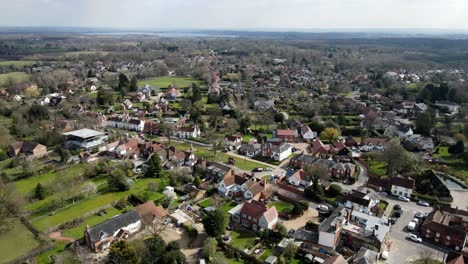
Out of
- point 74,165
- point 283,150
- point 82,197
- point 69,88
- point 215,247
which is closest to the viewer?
point 215,247

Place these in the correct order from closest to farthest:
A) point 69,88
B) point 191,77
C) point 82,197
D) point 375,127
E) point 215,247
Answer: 1. point 215,247
2. point 82,197
3. point 375,127
4. point 69,88
5. point 191,77

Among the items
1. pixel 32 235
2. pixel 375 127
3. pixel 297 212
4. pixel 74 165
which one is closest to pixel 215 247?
pixel 297 212

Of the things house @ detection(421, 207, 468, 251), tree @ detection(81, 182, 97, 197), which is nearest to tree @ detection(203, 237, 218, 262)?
tree @ detection(81, 182, 97, 197)

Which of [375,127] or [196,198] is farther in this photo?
[375,127]

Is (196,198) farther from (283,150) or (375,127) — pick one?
(375,127)

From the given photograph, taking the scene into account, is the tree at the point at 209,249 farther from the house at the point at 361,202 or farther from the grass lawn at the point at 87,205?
the house at the point at 361,202

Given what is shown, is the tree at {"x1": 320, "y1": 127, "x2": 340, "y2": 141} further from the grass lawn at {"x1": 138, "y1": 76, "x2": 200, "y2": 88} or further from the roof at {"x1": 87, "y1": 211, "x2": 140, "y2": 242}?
the grass lawn at {"x1": 138, "y1": 76, "x2": 200, "y2": 88}

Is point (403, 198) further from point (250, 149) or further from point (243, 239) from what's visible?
point (250, 149)
